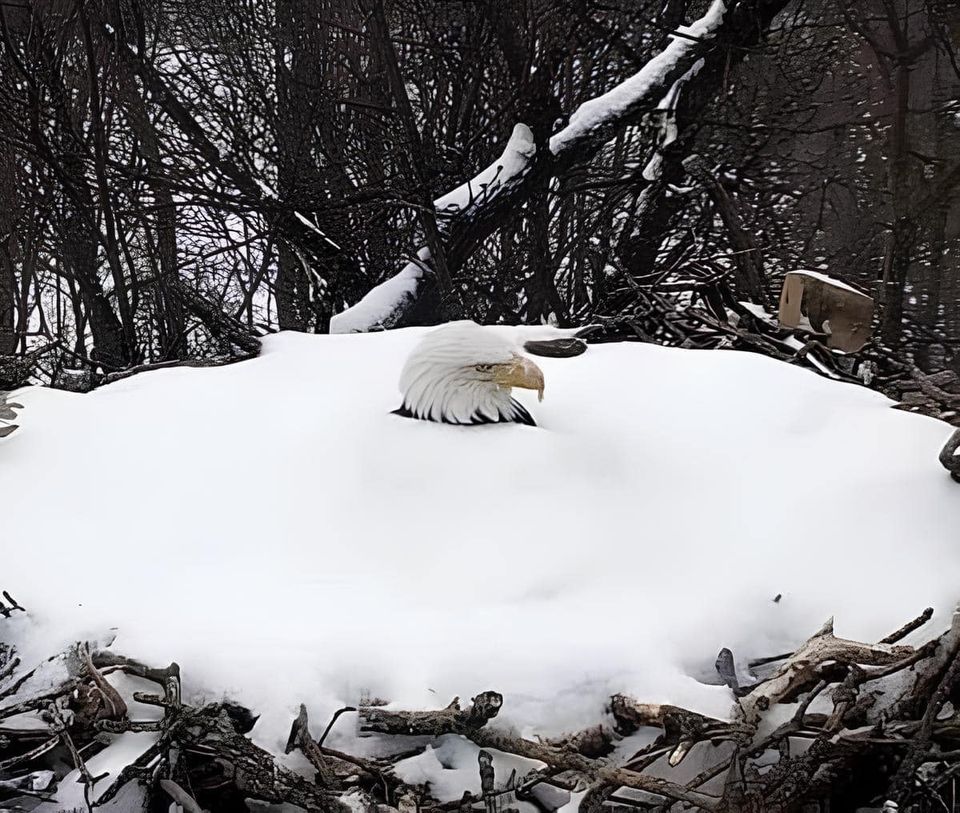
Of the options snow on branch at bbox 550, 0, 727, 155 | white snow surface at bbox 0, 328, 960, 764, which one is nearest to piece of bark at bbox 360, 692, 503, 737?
white snow surface at bbox 0, 328, 960, 764

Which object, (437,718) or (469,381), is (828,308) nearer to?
(469,381)

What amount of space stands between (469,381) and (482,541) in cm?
24

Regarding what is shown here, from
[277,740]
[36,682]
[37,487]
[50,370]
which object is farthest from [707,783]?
[50,370]

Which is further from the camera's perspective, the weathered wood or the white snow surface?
the weathered wood

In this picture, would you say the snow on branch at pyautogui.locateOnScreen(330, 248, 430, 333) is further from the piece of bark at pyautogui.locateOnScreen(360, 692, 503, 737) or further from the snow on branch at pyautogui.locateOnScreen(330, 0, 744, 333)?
the piece of bark at pyautogui.locateOnScreen(360, 692, 503, 737)

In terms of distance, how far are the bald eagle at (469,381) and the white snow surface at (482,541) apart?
0.03 metres

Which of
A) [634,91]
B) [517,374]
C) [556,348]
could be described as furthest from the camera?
[634,91]

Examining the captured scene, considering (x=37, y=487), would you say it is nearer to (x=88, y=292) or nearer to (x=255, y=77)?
(x=88, y=292)

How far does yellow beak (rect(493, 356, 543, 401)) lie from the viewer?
36.1 inches

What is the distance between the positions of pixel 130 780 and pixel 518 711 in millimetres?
276

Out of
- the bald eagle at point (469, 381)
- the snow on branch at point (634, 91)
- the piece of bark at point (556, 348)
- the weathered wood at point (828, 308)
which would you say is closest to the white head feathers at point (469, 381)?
the bald eagle at point (469, 381)

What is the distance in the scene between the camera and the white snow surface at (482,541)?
0.60 meters

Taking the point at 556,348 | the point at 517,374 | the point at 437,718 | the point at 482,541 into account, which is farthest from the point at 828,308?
the point at 437,718

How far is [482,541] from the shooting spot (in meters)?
0.74
